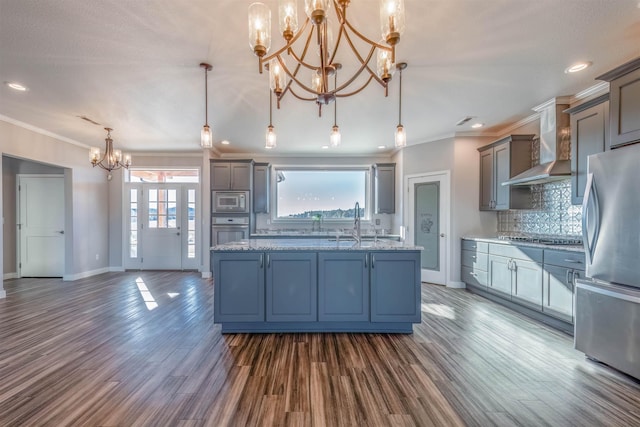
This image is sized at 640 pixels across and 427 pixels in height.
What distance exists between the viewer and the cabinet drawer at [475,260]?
395 centimetres

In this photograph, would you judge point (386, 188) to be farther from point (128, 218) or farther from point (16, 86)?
point (128, 218)

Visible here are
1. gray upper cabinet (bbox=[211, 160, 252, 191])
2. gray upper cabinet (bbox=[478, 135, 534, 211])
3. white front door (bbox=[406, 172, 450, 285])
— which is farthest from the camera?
gray upper cabinet (bbox=[211, 160, 252, 191])

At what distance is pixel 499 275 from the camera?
11.9ft

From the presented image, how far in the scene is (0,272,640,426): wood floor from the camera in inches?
65.1

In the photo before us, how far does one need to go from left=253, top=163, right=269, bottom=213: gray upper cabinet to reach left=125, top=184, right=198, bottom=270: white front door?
4.87ft

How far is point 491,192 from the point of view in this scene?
420 cm

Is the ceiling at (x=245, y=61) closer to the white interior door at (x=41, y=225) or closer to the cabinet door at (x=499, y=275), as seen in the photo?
the white interior door at (x=41, y=225)

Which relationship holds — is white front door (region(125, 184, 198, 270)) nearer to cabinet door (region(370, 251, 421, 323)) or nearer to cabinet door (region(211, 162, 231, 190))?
cabinet door (region(211, 162, 231, 190))

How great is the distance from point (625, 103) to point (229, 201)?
5.41 m

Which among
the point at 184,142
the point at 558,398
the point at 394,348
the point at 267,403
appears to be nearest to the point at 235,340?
the point at 267,403

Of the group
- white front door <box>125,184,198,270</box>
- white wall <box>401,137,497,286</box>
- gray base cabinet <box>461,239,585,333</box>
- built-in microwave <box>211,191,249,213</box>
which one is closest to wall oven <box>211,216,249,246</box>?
built-in microwave <box>211,191,249,213</box>

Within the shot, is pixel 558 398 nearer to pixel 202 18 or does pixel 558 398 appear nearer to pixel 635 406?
pixel 635 406

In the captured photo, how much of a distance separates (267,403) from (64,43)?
3.21 metres

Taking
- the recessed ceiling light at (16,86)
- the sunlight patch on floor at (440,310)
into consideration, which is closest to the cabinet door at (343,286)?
the sunlight patch on floor at (440,310)
